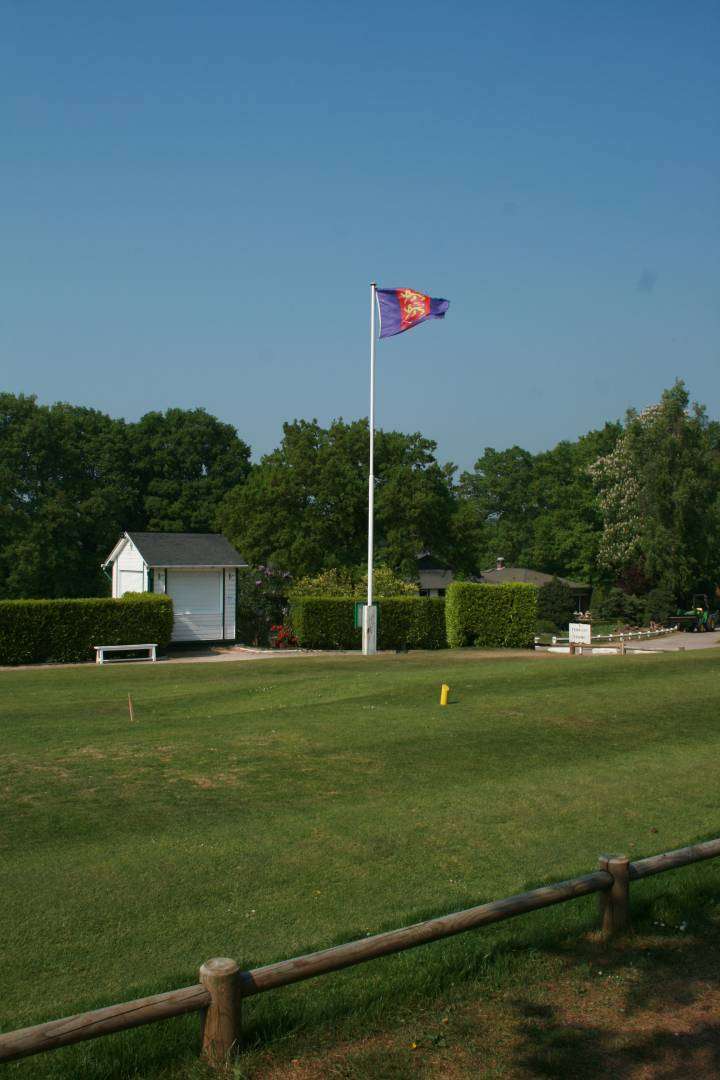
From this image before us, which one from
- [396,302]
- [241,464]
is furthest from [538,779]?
[241,464]

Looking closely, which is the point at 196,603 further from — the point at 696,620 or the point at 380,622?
the point at 696,620

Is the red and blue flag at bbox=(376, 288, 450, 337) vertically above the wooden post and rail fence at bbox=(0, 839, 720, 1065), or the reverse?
the red and blue flag at bbox=(376, 288, 450, 337)

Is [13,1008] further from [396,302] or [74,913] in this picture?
[396,302]

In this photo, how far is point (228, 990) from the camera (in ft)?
15.8

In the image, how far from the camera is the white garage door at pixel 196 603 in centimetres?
3616

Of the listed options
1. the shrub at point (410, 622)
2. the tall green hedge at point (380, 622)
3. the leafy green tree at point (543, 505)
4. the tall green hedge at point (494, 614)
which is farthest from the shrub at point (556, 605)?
the tall green hedge at point (380, 622)

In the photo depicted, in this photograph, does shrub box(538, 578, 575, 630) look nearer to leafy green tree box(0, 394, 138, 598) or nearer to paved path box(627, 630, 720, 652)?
paved path box(627, 630, 720, 652)

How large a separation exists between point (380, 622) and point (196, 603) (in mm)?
7519

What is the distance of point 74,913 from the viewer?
7828 mm

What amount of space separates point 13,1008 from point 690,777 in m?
9.44

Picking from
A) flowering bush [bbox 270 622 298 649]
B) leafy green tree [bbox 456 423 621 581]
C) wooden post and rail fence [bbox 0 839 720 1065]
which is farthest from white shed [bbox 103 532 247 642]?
wooden post and rail fence [bbox 0 839 720 1065]

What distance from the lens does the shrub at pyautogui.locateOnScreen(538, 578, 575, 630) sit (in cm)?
5638

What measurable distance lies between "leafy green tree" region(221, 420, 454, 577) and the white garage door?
6.97 m

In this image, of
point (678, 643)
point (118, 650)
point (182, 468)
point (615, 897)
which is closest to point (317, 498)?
point (118, 650)
